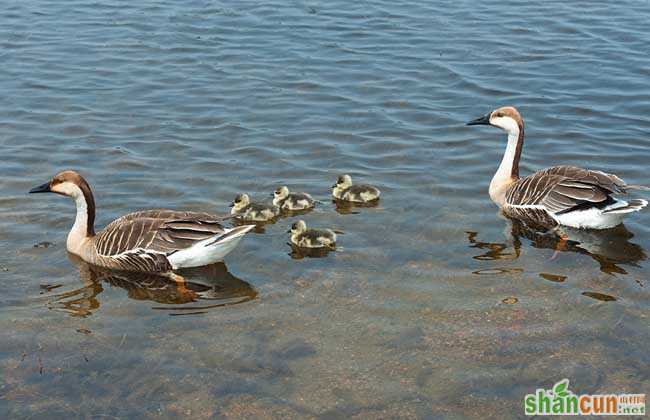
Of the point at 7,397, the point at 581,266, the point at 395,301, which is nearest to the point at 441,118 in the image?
the point at 581,266

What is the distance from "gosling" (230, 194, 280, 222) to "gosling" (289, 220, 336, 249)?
757 millimetres

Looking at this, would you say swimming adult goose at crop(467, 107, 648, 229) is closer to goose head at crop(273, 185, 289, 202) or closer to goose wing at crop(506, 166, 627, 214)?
goose wing at crop(506, 166, 627, 214)

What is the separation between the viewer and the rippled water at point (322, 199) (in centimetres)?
778

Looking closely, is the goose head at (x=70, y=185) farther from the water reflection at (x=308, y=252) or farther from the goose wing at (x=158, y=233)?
the water reflection at (x=308, y=252)

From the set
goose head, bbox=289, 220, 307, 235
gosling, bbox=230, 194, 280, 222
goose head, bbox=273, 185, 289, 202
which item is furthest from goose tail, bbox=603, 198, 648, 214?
gosling, bbox=230, 194, 280, 222

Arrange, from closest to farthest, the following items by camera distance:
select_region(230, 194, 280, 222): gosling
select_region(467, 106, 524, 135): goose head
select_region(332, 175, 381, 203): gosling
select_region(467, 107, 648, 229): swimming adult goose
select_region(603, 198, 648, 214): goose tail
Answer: select_region(603, 198, 648, 214): goose tail < select_region(467, 107, 648, 229): swimming adult goose < select_region(230, 194, 280, 222): gosling < select_region(332, 175, 381, 203): gosling < select_region(467, 106, 524, 135): goose head

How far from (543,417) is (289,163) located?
6655 mm

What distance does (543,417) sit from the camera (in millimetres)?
7188

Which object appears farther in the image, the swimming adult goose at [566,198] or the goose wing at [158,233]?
the swimming adult goose at [566,198]

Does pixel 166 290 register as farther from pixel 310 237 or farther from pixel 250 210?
pixel 250 210

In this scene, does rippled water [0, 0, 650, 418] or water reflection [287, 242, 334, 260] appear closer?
rippled water [0, 0, 650, 418]

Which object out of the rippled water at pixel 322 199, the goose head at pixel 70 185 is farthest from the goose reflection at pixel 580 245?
the goose head at pixel 70 185

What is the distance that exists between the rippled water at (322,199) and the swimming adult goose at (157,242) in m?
0.22

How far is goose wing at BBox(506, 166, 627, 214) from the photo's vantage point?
10500 mm
